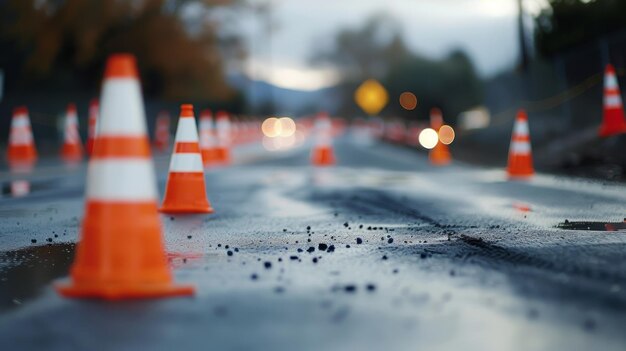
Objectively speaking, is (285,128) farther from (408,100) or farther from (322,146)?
(322,146)

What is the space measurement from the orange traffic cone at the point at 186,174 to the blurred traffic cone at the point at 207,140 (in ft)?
29.8

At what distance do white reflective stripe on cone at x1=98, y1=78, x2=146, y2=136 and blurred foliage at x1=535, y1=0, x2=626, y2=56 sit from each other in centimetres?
1904

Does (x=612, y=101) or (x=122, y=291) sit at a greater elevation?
(x=612, y=101)

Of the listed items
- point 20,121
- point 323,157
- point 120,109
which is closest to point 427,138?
point 323,157

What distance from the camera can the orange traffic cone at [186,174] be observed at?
9.52 m

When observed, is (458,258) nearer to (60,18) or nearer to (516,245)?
(516,245)

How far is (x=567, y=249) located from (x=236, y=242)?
2.32 metres

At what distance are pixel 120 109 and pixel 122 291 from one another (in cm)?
111

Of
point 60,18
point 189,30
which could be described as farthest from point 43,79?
point 189,30

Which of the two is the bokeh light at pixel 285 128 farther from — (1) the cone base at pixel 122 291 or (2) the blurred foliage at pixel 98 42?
(1) the cone base at pixel 122 291

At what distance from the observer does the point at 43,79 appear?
126 feet

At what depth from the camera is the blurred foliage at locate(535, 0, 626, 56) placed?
913 inches

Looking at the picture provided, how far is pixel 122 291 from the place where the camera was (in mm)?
4754

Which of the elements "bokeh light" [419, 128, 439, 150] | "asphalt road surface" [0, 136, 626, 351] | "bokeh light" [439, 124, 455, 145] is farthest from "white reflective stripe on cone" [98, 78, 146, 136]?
"bokeh light" [439, 124, 455, 145]
